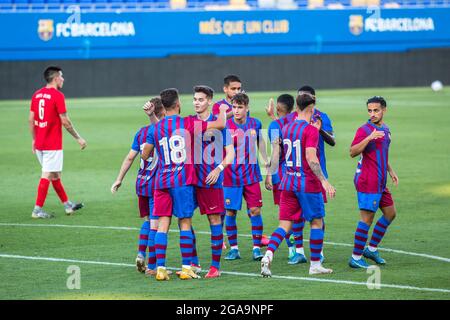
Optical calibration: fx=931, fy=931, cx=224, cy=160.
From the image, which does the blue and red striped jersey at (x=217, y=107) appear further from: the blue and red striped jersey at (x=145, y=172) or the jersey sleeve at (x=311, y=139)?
the jersey sleeve at (x=311, y=139)

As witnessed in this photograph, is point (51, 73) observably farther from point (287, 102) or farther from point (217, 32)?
point (217, 32)

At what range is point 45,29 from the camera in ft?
136

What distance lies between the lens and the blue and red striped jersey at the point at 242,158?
11227mm

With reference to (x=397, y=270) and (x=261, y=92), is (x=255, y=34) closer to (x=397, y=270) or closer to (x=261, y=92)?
(x=261, y=92)

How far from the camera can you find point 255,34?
147 feet

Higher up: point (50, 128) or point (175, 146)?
point (50, 128)

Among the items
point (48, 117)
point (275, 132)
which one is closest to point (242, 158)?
point (275, 132)

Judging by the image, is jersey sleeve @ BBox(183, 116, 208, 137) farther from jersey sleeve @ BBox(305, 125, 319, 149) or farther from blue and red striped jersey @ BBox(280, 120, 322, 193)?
jersey sleeve @ BBox(305, 125, 319, 149)

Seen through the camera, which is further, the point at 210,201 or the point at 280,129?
the point at 280,129

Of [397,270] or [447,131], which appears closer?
[397,270]

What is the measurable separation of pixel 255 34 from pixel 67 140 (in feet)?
65.8

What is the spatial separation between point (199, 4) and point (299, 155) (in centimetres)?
3708
